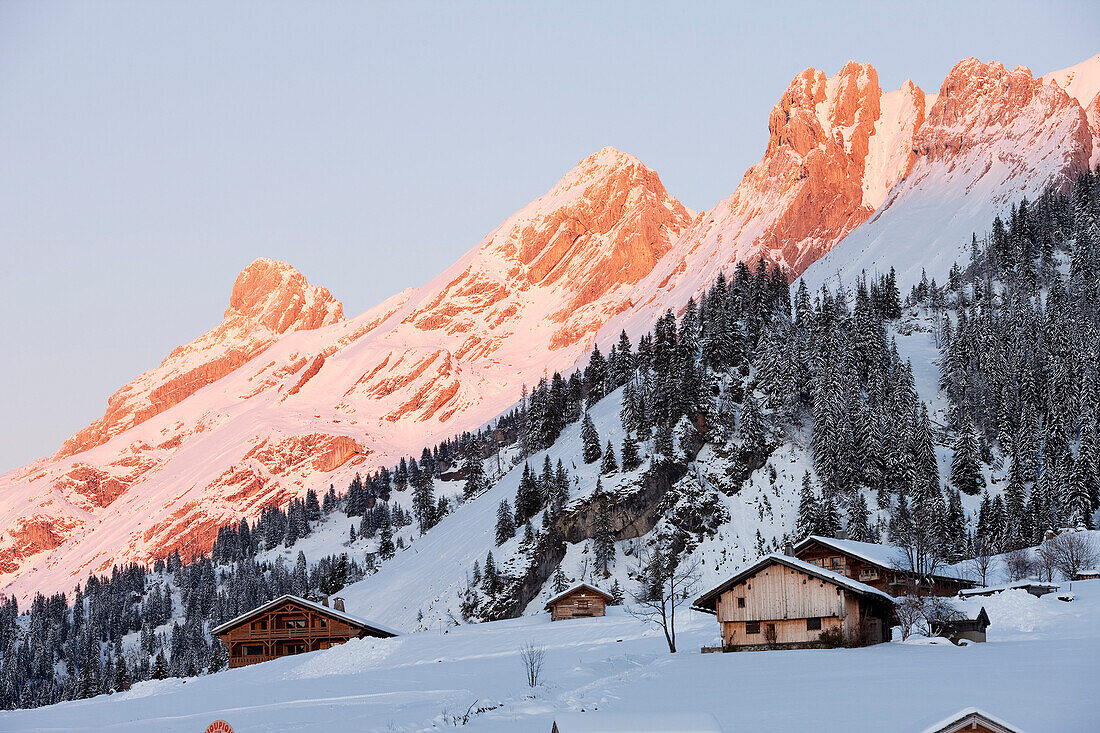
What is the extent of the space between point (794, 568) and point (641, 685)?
56.8 feet

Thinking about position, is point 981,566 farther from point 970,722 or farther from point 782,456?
point 970,722

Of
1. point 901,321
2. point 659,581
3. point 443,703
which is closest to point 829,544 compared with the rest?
point 659,581


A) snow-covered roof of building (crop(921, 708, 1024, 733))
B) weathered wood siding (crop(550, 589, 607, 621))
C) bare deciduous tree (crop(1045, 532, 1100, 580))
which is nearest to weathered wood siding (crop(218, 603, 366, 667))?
weathered wood siding (crop(550, 589, 607, 621))

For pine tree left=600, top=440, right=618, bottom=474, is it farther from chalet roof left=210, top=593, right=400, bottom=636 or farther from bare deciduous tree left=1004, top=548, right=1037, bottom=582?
bare deciduous tree left=1004, top=548, right=1037, bottom=582

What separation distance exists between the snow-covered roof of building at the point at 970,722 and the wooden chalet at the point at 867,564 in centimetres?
4798

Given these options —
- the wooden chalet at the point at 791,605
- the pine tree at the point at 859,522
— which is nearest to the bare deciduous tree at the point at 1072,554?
the pine tree at the point at 859,522

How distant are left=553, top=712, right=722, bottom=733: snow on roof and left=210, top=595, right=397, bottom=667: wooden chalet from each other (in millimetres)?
63155

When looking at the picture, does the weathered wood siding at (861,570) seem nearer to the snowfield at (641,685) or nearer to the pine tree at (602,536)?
the snowfield at (641,685)

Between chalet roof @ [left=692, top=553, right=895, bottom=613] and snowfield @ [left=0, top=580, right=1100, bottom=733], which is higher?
chalet roof @ [left=692, top=553, right=895, bottom=613]

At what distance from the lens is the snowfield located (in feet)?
96.2

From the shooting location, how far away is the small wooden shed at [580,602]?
270 ft

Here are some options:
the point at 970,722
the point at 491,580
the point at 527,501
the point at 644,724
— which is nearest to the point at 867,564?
the point at 491,580

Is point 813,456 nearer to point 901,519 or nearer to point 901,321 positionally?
point 901,519

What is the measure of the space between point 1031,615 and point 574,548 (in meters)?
62.6
